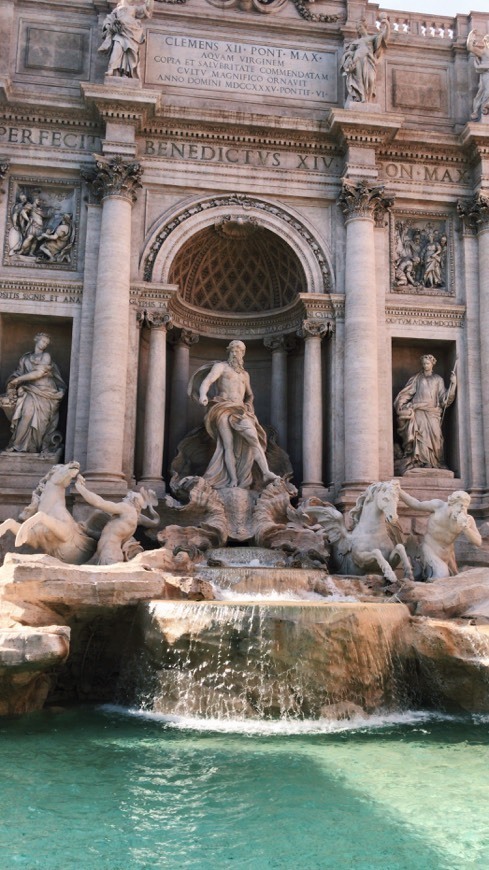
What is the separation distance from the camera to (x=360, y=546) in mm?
12586

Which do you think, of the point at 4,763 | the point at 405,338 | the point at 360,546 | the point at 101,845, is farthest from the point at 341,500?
the point at 101,845

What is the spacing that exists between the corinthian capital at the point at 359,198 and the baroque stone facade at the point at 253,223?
0.05m

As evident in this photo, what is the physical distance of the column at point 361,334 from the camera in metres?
15.4

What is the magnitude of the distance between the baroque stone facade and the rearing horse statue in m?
1.91

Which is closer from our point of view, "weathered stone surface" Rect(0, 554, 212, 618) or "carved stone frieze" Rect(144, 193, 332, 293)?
"weathered stone surface" Rect(0, 554, 212, 618)

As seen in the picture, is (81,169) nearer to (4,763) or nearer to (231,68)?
(231,68)

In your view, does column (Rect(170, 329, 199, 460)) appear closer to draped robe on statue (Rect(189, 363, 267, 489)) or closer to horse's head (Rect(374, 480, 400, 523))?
draped robe on statue (Rect(189, 363, 267, 489))

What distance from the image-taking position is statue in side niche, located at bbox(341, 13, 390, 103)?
1664cm

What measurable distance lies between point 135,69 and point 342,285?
587 centimetres

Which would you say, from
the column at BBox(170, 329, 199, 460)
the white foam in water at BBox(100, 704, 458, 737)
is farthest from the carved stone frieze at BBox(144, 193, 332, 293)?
the white foam in water at BBox(100, 704, 458, 737)

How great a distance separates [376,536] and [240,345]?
4.96 m

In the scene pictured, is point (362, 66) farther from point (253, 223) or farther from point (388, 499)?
point (388, 499)

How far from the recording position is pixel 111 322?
1510 centimetres

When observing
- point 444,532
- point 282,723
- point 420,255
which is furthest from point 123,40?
point 282,723
